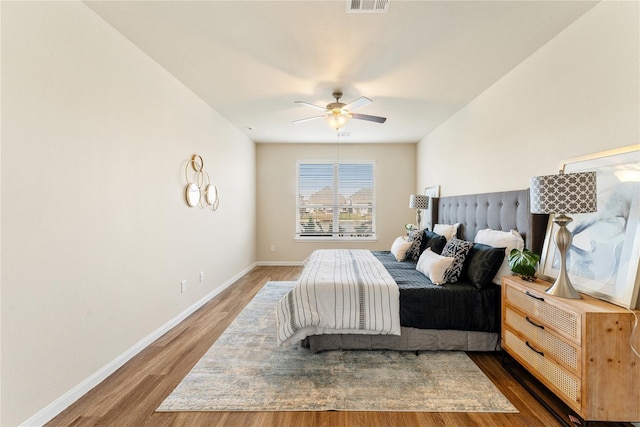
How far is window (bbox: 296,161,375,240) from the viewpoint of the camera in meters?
6.03

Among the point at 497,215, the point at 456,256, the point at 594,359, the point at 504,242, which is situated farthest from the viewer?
the point at 497,215

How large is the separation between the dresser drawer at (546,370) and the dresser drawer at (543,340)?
0.13ft

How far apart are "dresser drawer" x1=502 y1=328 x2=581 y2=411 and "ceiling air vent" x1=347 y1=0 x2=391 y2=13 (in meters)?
2.53

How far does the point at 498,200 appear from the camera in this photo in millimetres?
2844

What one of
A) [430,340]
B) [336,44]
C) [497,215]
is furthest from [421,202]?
[336,44]

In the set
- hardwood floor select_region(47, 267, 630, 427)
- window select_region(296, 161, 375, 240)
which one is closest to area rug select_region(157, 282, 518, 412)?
hardwood floor select_region(47, 267, 630, 427)

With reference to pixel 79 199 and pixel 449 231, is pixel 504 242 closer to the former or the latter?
pixel 449 231

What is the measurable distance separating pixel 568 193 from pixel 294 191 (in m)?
4.85

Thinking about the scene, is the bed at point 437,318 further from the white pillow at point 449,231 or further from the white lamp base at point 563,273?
the white pillow at point 449,231

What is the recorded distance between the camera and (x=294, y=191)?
19.8 ft

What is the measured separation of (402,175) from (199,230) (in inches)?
167

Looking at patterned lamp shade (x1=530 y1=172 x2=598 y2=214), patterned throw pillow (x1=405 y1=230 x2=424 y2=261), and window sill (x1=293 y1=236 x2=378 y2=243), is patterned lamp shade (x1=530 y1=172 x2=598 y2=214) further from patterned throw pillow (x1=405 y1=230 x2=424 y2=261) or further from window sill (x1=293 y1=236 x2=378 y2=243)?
window sill (x1=293 y1=236 x2=378 y2=243)

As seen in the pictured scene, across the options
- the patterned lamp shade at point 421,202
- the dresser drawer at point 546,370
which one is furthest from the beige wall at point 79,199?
the patterned lamp shade at point 421,202

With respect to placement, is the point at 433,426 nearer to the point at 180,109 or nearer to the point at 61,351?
the point at 61,351
